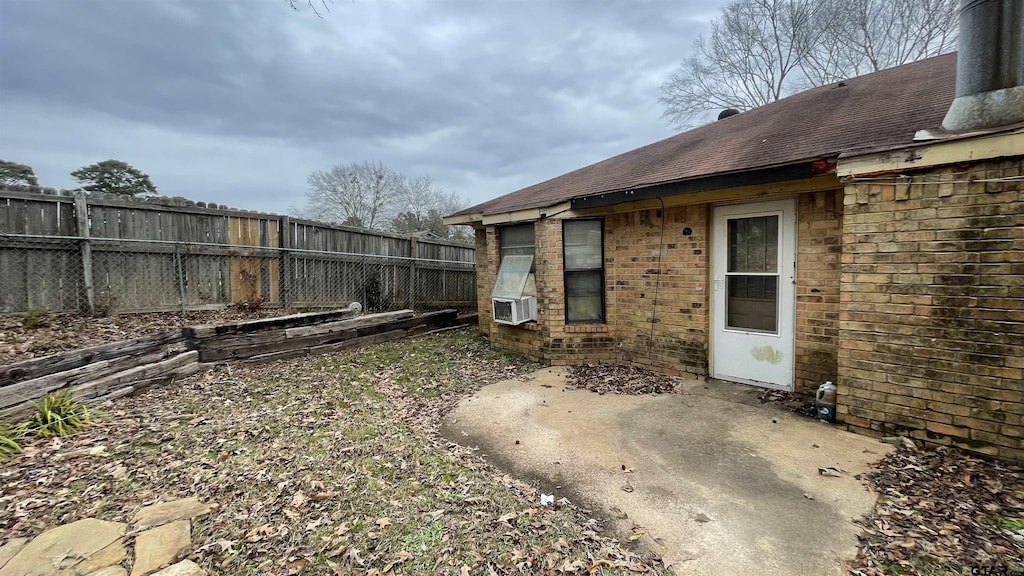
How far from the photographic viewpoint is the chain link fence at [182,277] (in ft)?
16.7

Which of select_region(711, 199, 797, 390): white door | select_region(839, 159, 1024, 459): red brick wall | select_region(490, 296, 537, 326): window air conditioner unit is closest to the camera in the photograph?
select_region(839, 159, 1024, 459): red brick wall

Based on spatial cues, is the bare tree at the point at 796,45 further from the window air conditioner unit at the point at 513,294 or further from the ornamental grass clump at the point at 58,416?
the ornamental grass clump at the point at 58,416

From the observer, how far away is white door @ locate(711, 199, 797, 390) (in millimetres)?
4559

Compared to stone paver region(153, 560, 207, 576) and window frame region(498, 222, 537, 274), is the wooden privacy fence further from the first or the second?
stone paver region(153, 560, 207, 576)

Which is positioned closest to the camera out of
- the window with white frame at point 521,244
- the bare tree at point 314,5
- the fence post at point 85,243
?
the bare tree at point 314,5

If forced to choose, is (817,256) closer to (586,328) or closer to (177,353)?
(586,328)

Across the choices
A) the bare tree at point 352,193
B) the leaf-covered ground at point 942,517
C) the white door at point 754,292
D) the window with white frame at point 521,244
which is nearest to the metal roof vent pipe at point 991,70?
the white door at point 754,292

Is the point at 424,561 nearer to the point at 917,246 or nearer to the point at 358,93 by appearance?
the point at 917,246

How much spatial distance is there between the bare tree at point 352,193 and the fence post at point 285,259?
46.4 ft

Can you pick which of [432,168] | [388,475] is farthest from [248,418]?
[432,168]

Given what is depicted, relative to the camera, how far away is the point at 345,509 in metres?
2.53

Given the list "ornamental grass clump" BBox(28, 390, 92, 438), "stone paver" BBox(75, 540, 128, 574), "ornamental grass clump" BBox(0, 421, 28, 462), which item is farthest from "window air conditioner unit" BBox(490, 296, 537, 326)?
"ornamental grass clump" BBox(0, 421, 28, 462)

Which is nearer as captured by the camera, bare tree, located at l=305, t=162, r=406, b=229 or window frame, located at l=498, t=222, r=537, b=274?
window frame, located at l=498, t=222, r=537, b=274

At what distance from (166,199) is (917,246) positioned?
896cm
